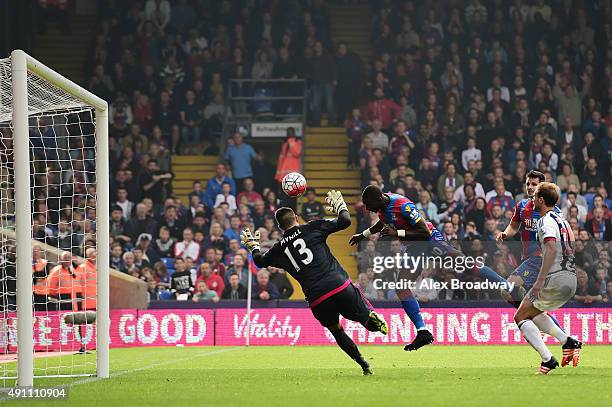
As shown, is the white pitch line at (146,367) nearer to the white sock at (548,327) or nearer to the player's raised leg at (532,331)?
the player's raised leg at (532,331)

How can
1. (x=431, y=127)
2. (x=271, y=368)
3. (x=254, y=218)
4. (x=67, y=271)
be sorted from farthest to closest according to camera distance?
(x=431, y=127), (x=254, y=218), (x=67, y=271), (x=271, y=368)

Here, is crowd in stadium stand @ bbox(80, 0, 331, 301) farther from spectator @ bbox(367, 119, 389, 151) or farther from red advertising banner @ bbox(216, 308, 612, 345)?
spectator @ bbox(367, 119, 389, 151)

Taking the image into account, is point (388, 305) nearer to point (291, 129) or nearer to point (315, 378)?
point (291, 129)

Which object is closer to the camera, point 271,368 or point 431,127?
point 271,368

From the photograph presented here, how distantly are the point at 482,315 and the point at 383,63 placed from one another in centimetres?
888

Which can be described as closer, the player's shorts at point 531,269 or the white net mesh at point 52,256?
the white net mesh at point 52,256

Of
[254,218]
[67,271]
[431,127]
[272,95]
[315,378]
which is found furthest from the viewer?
[272,95]

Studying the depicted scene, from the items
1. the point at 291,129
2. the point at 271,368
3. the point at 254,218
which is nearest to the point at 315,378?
the point at 271,368

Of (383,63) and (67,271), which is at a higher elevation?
(383,63)

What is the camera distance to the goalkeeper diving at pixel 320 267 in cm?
1160

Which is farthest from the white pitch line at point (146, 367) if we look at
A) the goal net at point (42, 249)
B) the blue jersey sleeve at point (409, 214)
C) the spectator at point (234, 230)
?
the spectator at point (234, 230)

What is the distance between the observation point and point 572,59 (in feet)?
90.2

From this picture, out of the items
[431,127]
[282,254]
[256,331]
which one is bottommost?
[256,331]

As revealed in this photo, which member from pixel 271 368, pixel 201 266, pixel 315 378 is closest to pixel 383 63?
pixel 201 266
